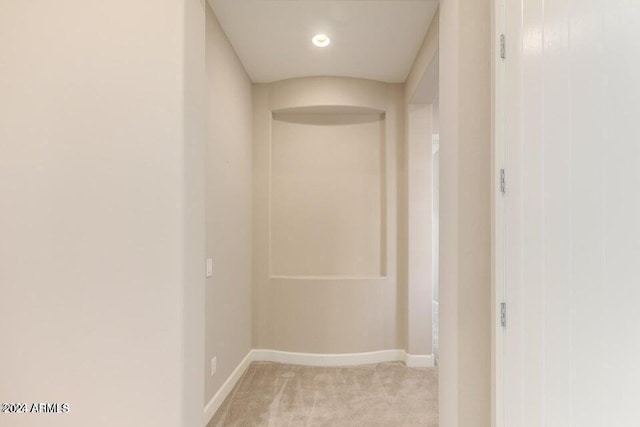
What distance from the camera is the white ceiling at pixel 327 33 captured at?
264cm

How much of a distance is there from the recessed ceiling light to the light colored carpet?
2884mm

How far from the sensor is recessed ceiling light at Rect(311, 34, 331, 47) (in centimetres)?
302

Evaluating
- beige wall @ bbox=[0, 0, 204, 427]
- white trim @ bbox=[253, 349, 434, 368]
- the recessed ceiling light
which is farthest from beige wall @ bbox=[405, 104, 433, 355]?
beige wall @ bbox=[0, 0, 204, 427]

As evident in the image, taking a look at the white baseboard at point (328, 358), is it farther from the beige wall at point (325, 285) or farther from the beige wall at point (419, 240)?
the beige wall at point (419, 240)

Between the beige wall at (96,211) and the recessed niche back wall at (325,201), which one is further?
the recessed niche back wall at (325,201)

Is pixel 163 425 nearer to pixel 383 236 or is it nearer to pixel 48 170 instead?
pixel 48 170

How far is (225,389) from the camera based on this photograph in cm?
297

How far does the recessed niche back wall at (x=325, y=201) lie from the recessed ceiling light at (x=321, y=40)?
0.98 meters
